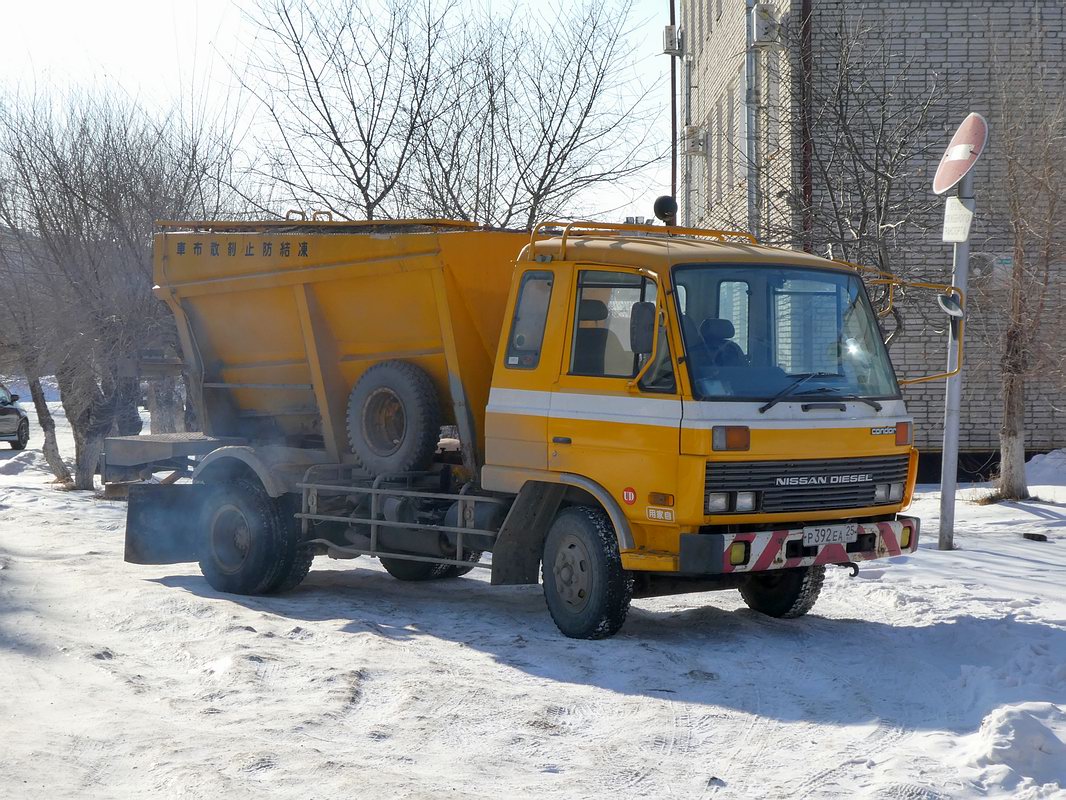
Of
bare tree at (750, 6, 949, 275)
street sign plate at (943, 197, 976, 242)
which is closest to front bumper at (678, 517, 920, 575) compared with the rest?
street sign plate at (943, 197, 976, 242)

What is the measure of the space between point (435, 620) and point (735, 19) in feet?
55.0

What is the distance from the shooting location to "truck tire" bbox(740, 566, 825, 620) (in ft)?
27.7

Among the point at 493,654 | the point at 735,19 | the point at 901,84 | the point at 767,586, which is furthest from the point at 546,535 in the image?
the point at 735,19

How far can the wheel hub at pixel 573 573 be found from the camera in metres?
7.76

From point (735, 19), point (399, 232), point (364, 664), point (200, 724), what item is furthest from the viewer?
point (735, 19)

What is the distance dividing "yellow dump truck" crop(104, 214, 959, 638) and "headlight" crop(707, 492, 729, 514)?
2 centimetres

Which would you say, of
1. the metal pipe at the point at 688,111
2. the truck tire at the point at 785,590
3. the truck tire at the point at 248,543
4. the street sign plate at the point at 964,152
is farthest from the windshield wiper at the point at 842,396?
the metal pipe at the point at 688,111

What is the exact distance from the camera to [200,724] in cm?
583

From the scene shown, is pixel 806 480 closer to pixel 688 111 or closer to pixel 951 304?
pixel 951 304

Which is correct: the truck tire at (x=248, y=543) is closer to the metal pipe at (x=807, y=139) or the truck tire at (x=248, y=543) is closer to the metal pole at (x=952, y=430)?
the metal pole at (x=952, y=430)

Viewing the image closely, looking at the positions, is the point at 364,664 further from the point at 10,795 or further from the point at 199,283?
the point at 199,283

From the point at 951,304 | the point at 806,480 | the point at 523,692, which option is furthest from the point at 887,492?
the point at 523,692

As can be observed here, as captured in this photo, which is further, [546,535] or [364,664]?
[546,535]

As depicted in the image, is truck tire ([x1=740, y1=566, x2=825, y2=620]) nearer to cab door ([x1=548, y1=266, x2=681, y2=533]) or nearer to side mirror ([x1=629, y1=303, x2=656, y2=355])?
cab door ([x1=548, y1=266, x2=681, y2=533])
